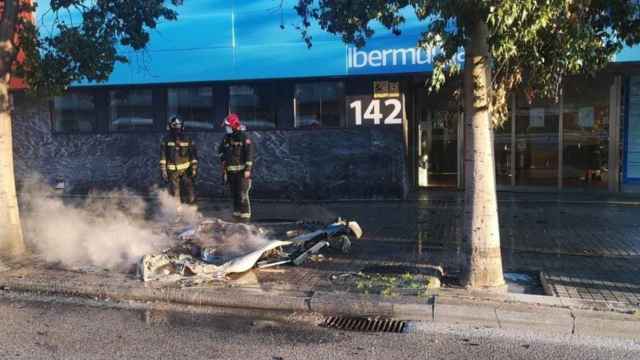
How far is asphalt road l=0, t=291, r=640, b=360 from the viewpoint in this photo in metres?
5.10

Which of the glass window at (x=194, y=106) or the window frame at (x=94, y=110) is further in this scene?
the window frame at (x=94, y=110)

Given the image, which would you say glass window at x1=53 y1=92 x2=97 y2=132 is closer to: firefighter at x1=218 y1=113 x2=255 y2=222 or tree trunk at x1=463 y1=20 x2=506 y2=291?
firefighter at x1=218 y1=113 x2=255 y2=222

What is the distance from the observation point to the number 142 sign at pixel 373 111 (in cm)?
1338

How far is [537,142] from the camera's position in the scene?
1475 centimetres

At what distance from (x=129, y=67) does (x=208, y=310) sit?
9.17m

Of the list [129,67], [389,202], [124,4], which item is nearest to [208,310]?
[124,4]

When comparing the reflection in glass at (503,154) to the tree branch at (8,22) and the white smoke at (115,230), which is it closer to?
the white smoke at (115,230)

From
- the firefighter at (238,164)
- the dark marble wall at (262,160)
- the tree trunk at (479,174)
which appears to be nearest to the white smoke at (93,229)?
the dark marble wall at (262,160)

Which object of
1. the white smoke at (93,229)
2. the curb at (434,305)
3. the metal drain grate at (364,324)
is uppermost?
the white smoke at (93,229)

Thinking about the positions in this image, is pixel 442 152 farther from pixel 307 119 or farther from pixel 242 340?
pixel 242 340

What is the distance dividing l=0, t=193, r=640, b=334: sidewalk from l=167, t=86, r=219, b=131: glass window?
13.6 ft

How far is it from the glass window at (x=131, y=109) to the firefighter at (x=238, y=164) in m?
4.59

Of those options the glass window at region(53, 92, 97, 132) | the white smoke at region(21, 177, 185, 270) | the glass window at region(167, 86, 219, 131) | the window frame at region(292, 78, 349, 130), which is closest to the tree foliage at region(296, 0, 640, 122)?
the white smoke at region(21, 177, 185, 270)

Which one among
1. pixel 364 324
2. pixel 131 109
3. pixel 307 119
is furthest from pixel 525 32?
pixel 131 109
